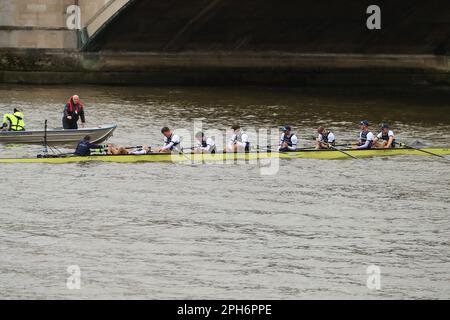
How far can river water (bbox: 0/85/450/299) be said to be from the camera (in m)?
26.3

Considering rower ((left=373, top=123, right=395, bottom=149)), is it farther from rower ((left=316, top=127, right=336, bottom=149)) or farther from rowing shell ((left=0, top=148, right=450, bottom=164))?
rower ((left=316, top=127, right=336, bottom=149))

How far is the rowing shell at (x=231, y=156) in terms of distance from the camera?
1508 inches

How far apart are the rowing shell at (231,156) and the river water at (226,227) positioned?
260mm

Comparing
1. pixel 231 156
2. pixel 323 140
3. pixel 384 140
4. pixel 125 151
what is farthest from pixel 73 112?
pixel 384 140

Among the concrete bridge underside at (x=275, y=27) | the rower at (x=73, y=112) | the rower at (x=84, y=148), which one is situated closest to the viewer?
the rower at (x=84, y=148)

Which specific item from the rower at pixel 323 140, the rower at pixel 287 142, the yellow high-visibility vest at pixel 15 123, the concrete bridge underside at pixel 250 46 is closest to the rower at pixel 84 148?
the yellow high-visibility vest at pixel 15 123

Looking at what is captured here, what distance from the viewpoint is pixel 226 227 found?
30.9 m

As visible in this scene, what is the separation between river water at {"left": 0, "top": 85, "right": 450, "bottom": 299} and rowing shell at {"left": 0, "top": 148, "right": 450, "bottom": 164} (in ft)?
0.85

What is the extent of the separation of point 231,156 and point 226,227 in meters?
8.85

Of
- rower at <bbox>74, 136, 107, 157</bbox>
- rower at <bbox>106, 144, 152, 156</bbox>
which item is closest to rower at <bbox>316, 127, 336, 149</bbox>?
rower at <bbox>106, 144, 152, 156</bbox>

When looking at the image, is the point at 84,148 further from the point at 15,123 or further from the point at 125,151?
the point at 15,123

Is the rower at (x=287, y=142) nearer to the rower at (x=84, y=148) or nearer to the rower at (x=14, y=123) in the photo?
the rower at (x=84, y=148)
